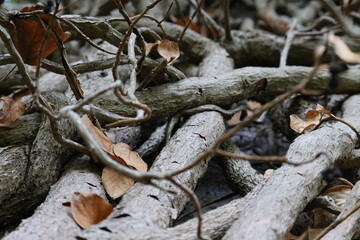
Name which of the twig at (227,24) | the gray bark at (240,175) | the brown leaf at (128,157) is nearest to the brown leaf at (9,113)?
the brown leaf at (128,157)

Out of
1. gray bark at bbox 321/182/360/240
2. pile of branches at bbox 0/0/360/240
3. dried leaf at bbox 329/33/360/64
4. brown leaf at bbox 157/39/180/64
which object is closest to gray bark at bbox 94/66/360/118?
pile of branches at bbox 0/0/360/240

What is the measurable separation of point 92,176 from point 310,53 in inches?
50.8

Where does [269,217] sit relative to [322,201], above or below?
above

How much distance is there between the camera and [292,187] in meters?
0.83

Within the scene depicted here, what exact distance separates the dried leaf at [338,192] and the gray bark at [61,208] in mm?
576

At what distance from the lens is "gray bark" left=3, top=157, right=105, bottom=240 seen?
28.4 inches

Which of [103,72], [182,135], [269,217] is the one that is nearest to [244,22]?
[103,72]

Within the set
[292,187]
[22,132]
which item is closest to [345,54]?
[292,187]

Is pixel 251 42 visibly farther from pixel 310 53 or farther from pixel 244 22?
pixel 244 22

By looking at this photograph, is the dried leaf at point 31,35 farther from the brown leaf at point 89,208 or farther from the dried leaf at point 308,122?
the dried leaf at point 308,122

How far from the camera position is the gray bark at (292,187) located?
702mm

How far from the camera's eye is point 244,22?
248 centimetres

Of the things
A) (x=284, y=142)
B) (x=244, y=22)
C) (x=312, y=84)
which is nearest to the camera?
(x=312, y=84)

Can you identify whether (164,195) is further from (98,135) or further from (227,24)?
(227,24)
